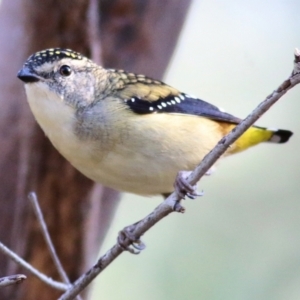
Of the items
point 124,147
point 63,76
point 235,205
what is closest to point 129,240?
point 124,147

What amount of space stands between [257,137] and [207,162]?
3.98 ft

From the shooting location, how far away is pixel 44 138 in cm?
287

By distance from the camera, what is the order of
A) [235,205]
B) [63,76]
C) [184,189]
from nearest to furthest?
[184,189] < [63,76] < [235,205]

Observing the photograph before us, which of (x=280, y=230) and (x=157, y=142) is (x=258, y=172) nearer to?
(x=280, y=230)

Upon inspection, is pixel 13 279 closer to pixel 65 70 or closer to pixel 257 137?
pixel 65 70

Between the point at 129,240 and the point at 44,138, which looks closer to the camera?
the point at 129,240

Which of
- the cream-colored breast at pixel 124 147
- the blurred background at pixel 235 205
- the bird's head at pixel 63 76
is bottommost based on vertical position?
the blurred background at pixel 235 205

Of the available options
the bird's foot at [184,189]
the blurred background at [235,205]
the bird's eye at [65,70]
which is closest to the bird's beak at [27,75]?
the bird's eye at [65,70]

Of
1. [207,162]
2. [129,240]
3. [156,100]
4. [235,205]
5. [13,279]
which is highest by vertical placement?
[207,162]

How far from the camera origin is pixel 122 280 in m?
4.41

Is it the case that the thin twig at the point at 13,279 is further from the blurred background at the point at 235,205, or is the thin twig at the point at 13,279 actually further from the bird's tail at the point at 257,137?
the blurred background at the point at 235,205

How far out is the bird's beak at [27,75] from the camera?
2.28m

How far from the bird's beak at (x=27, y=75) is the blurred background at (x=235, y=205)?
6.22 ft

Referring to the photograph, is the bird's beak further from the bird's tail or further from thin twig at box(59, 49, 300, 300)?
the bird's tail
